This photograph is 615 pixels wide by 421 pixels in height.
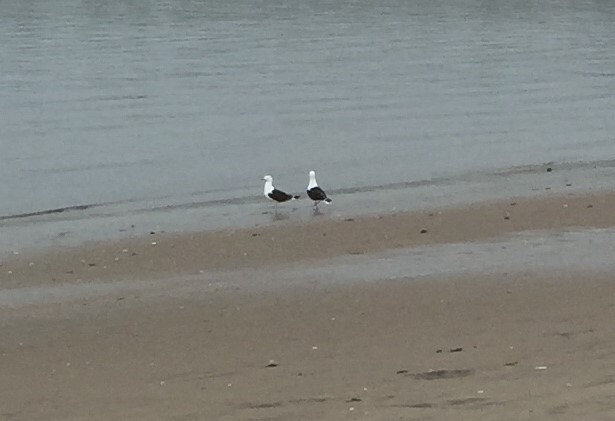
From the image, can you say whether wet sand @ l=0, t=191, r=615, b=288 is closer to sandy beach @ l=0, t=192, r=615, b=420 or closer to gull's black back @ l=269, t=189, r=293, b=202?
sandy beach @ l=0, t=192, r=615, b=420

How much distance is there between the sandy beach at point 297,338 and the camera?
6609 mm

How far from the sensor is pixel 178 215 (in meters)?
14.3

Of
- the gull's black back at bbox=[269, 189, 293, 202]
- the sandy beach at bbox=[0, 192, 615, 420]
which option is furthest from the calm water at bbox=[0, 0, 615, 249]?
the sandy beach at bbox=[0, 192, 615, 420]

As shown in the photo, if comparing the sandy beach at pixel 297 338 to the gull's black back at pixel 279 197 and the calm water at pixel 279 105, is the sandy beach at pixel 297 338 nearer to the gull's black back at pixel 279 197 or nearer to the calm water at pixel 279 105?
the gull's black back at pixel 279 197

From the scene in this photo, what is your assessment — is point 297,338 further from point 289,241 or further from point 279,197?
point 279,197

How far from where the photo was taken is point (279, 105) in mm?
26422

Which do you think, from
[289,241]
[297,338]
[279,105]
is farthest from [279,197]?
[279,105]

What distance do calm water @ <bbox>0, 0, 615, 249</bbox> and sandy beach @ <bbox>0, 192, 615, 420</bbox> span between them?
3.04m

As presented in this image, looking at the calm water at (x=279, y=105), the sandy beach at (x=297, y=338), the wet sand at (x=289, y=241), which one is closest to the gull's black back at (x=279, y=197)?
the calm water at (x=279, y=105)

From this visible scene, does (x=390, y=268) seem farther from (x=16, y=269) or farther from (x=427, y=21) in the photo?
(x=427, y=21)

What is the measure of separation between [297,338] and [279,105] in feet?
60.4

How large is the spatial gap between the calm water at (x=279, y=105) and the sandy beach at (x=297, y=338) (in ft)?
9.99

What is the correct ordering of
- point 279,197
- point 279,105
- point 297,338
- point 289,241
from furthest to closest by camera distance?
point 279,105
point 279,197
point 289,241
point 297,338

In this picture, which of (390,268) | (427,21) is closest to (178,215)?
(390,268)
